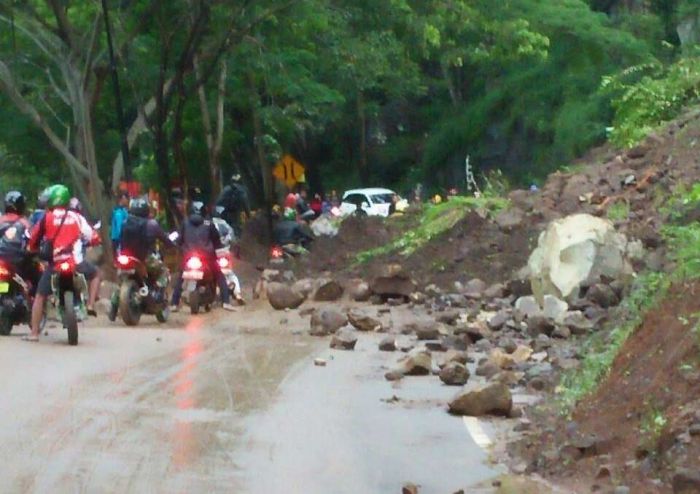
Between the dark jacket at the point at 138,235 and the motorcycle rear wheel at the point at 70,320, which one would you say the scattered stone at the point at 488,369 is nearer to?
the motorcycle rear wheel at the point at 70,320

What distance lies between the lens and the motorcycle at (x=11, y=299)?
18281mm

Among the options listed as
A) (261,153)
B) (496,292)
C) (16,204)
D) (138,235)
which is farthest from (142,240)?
(261,153)

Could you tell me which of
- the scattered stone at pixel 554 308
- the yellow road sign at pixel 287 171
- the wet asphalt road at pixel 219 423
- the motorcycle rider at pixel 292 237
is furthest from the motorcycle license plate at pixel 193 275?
the yellow road sign at pixel 287 171

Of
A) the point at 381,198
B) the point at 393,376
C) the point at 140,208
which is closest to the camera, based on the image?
the point at 393,376

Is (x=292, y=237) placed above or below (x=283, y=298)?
above

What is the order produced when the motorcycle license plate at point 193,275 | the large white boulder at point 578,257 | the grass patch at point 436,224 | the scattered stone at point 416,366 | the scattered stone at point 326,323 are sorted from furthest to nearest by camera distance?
the grass patch at point 436,224 < the motorcycle license plate at point 193,275 < the large white boulder at point 578,257 < the scattered stone at point 326,323 < the scattered stone at point 416,366

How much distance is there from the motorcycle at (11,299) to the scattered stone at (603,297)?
6563 millimetres

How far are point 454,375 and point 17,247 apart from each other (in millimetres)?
6250

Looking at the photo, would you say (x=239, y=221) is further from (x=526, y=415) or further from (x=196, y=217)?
(x=526, y=415)

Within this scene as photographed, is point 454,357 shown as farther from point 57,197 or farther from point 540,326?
point 57,197

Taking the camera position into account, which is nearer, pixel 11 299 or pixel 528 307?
pixel 11 299

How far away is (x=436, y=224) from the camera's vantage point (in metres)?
29.9

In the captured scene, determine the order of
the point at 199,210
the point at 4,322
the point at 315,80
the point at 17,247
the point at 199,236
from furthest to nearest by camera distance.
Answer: the point at 315,80 → the point at 199,210 → the point at 199,236 → the point at 4,322 → the point at 17,247

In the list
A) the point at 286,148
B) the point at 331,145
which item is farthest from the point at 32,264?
the point at 331,145
